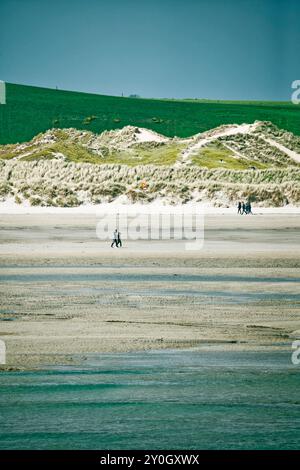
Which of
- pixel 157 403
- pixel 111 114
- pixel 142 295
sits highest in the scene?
pixel 111 114

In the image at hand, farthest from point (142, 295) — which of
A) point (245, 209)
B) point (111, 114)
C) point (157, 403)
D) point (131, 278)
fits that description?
point (111, 114)

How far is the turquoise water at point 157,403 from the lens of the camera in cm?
695

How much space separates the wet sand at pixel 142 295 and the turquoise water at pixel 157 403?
63cm

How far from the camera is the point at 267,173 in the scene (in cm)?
4741

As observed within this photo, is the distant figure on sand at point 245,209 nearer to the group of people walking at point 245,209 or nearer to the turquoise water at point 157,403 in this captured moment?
the group of people walking at point 245,209

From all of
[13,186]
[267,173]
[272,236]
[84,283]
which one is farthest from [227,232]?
[267,173]

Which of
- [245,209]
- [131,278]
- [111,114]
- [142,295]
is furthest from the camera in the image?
[111,114]

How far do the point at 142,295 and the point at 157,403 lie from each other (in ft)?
19.5

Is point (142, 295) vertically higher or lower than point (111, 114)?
lower

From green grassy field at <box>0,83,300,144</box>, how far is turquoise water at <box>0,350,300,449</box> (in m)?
78.1

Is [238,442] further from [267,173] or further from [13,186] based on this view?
[267,173]

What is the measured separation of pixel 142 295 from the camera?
45.1 ft

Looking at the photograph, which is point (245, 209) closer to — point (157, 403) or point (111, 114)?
point (157, 403)

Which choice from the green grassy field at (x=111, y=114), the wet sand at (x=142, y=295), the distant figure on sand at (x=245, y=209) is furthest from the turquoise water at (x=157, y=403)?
the green grassy field at (x=111, y=114)
